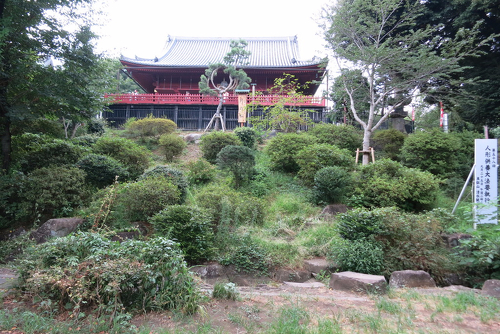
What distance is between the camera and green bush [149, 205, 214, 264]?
5301 millimetres

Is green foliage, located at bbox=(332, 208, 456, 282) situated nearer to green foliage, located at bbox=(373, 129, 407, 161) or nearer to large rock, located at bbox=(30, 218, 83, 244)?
large rock, located at bbox=(30, 218, 83, 244)

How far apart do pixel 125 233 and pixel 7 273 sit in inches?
76.2

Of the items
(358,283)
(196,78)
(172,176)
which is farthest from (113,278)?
(196,78)

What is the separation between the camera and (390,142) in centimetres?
1266

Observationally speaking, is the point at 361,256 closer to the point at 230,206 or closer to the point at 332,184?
the point at 230,206

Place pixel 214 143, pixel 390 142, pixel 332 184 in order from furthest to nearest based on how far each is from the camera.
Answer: pixel 390 142 → pixel 214 143 → pixel 332 184

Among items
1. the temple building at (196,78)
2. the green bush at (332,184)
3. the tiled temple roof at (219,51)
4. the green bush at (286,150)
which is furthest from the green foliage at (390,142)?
the tiled temple roof at (219,51)

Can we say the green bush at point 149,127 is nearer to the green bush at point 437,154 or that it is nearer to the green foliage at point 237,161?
the green foliage at point 237,161

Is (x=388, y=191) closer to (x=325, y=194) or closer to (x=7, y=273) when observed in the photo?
(x=325, y=194)

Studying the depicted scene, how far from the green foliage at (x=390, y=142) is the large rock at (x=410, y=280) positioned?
27.6 feet

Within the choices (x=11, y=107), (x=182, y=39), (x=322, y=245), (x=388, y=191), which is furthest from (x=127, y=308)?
(x=182, y=39)

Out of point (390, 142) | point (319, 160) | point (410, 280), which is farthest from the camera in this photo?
point (390, 142)

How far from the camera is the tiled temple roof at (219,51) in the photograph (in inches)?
889

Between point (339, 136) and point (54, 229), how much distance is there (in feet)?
33.7
